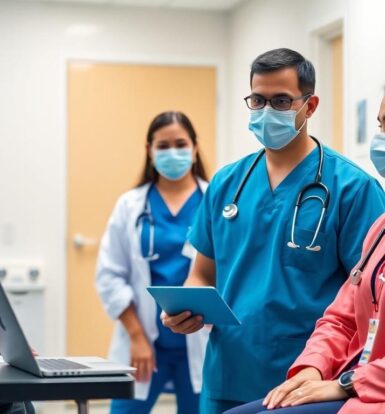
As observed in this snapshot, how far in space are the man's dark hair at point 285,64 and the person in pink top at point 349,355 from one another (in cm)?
26

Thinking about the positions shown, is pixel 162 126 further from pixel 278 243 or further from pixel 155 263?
pixel 278 243

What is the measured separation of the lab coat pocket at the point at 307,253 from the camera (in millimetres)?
2074

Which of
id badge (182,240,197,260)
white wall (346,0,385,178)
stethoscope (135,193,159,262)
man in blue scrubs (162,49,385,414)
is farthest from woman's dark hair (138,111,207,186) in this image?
man in blue scrubs (162,49,385,414)

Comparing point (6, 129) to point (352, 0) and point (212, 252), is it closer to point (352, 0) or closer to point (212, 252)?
point (352, 0)

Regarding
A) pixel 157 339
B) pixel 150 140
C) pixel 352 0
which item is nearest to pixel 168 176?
pixel 150 140

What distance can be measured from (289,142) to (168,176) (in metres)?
1.16

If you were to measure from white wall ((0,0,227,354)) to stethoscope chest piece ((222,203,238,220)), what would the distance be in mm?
2916

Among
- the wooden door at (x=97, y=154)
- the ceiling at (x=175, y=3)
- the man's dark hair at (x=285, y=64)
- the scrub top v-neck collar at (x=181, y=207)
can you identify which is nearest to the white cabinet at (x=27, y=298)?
the wooden door at (x=97, y=154)

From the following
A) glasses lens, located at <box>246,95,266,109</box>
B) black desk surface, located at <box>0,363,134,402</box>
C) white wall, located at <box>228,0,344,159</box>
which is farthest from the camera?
white wall, located at <box>228,0,344,159</box>

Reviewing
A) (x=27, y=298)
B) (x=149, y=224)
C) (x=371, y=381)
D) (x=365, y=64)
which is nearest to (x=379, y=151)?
(x=371, y=381)

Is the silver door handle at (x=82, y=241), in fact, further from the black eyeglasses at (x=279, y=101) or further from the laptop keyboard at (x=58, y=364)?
the laptop keyboard at (x=58, y=364)

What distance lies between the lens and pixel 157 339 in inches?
125

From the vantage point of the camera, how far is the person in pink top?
5.54 feet

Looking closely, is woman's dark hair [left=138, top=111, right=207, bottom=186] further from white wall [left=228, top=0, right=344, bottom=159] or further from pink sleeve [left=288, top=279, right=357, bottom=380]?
pink sleeve [left=288, top=279, right=357, bottom=380]
